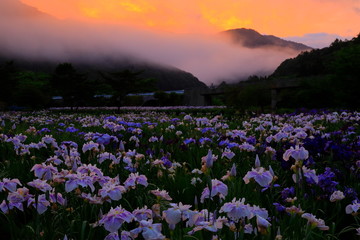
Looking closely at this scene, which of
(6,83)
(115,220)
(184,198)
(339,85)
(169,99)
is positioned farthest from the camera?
(169,99)

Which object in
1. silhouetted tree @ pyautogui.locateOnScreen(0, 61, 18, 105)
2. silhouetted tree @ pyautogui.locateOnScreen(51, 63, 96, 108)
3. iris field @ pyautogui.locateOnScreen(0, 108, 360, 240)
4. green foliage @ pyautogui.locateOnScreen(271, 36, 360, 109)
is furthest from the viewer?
silhouetted tree @ pyautogui.locateOnScreen(51, 63, 96, 108)

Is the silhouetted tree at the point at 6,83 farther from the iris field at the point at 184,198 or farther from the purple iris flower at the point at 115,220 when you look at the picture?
the purple iris flower at the point at 115,220

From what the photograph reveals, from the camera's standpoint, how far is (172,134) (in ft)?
26.0

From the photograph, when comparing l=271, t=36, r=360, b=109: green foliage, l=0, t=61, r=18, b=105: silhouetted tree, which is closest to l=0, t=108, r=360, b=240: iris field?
l=271, t=36, r=360, b=109: green foliage

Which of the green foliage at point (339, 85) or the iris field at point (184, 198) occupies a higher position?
the green foliage at point (339, 85)

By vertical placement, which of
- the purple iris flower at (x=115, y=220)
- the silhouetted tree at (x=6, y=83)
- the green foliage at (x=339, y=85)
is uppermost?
the silhouetted tree at (x=6, y=83)

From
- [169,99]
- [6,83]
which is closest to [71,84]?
[6,83]

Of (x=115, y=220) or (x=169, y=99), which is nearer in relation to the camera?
(x=115, y=220)

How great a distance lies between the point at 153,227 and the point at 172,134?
6.29m

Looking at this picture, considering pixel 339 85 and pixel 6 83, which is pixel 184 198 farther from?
pixel 6 83

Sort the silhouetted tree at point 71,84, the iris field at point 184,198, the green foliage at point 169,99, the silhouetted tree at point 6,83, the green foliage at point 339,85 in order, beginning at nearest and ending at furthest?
1. the iris field at point 184,198
2. the green foliage at point 339,85
3. the silhouetted tree at point 6,83
4. the silhouetted tree at point 71,84
5. the green foliage at point 169,99

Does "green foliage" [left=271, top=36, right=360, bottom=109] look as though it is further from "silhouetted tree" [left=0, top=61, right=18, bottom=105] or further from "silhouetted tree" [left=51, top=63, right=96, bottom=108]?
"silhouetted tree" [left=0, top=61, right=18, bottom=105]

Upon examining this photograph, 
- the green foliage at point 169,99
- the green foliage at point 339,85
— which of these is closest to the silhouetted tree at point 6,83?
the green foliage at point 169,99

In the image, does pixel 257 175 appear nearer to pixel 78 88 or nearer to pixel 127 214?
pixel 127 214
